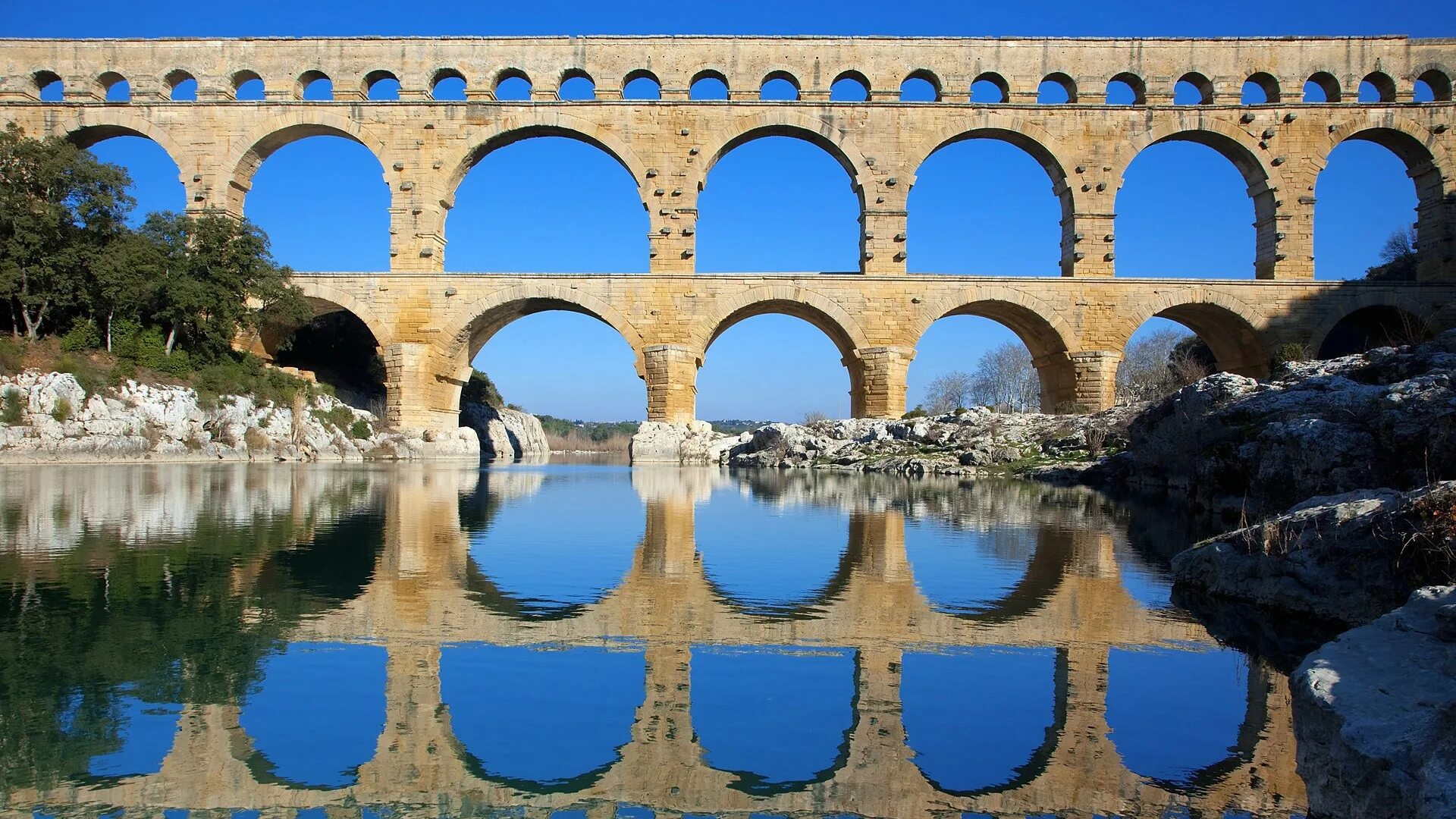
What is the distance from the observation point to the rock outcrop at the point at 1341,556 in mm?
3684

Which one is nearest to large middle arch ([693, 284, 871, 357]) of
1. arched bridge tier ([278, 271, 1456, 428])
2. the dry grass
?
arched bridge tier ([278, 271, 1456, 428])

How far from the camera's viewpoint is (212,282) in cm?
2095

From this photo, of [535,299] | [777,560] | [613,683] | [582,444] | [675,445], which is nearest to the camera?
[613,683]

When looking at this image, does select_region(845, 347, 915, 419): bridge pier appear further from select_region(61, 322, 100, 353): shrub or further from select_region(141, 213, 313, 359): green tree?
select_region(61, 322, 100, 353): shrub

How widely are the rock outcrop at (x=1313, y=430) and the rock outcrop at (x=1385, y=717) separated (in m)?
3.18

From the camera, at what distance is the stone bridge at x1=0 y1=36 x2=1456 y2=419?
23.1 meters

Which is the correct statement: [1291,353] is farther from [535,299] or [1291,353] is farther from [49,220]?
[49,220]

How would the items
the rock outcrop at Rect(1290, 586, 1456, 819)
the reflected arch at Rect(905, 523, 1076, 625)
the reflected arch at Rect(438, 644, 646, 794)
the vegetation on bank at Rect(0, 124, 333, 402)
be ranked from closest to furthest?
the rock outcrop at Rect(1290, 586, 1456, 819) < the reflected arch at Rect(438, 644, 646, 794) < the reflected arch at Rect(905, 523, 1076, 625) < the vegetation on bank at Rect(0, 124, 333, 402)

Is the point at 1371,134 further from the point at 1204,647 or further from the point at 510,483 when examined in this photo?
the point at 1204,647

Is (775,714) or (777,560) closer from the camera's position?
(775,714)

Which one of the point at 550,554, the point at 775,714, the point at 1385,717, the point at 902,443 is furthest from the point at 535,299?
the point at 1385,717

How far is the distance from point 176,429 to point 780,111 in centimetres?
1498

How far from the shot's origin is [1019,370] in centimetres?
5284

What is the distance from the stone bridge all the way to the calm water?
17.3 metres
